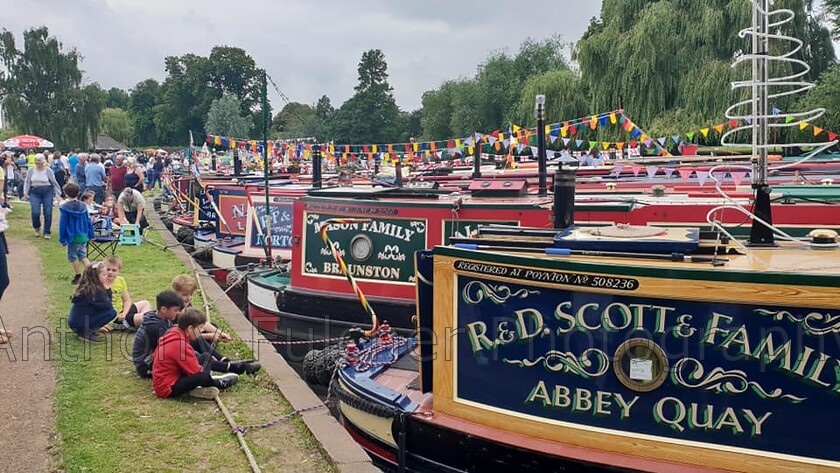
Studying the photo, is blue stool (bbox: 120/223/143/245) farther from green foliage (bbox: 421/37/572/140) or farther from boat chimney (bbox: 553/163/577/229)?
green foliage (bbox: 421/37/572/140)

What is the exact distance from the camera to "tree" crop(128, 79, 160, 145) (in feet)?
285

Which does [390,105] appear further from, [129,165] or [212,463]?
[212,463]

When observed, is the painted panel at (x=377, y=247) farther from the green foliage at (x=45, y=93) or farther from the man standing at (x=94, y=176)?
the green foliage at (x=45, y=93)

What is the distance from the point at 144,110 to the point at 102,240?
3486 inches

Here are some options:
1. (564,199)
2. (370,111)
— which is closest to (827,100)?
(564,199)

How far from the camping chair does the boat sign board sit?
860cm

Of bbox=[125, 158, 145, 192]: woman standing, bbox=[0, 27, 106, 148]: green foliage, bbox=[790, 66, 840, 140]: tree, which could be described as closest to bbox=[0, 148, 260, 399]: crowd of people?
bbox=[125, 158, 145, 192]: woman standing

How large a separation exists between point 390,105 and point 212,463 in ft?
211

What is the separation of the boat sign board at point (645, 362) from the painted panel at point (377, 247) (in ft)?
11.3

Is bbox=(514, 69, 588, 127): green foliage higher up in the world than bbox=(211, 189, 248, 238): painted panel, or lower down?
higher up

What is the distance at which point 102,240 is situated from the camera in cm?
1162

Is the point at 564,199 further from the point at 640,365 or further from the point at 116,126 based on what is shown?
the point at 116,126

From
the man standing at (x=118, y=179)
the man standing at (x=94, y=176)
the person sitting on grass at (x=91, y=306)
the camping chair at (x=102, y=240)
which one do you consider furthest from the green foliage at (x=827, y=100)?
the person sitting on grass at (x=91, y=306)

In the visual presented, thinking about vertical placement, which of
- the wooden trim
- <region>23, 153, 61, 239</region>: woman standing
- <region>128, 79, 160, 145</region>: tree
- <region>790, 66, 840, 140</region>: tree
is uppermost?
<region>128, 79, 160, 145</region>: tree
